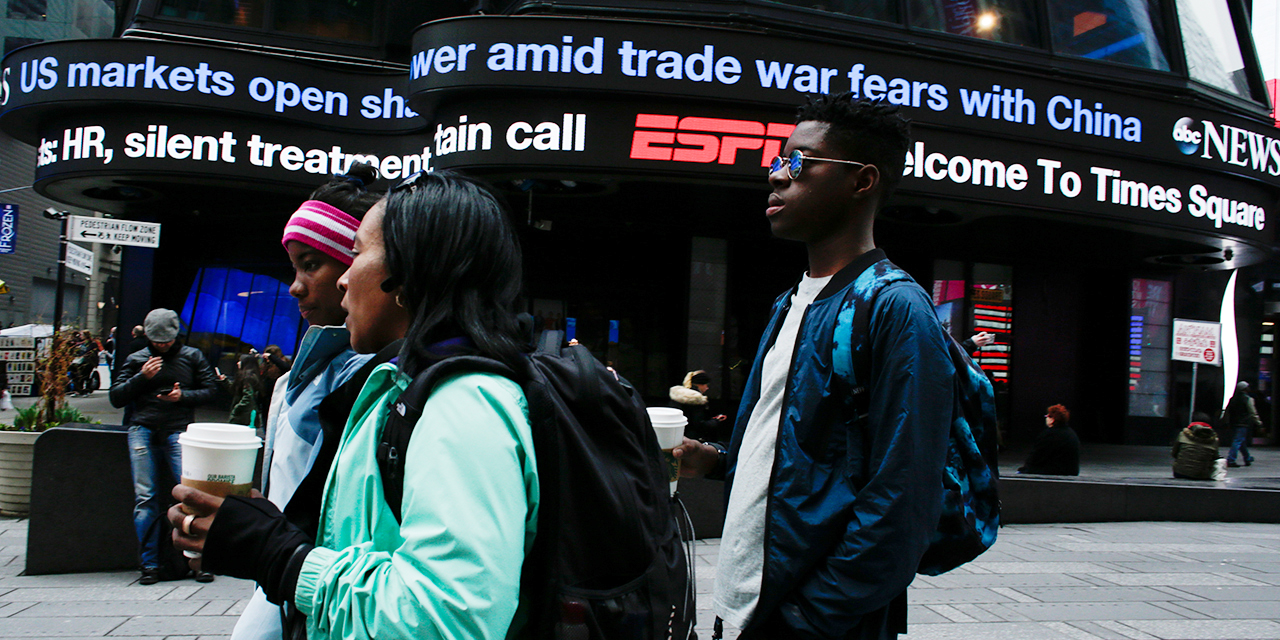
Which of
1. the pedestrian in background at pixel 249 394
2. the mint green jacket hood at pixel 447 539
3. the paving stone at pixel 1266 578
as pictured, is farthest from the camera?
the pedestrian in background at pixel 249 394

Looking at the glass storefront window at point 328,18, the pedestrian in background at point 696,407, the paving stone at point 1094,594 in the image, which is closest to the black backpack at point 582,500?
the paving stone at point 1094,594

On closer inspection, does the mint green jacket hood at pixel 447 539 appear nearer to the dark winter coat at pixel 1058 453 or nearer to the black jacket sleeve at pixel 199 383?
the black jacket sleeve at pixel 199 383

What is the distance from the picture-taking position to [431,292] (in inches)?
55.2

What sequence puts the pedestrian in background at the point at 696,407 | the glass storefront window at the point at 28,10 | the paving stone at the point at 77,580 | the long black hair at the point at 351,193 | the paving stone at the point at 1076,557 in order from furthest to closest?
the glass storefront window at the point at 28,10 → the pedestrian in background at the point at 696,407 → the paving stone at the point at 1076,557 → the paving stone at the point at 77,580 → the long black hair at the point at 351,193

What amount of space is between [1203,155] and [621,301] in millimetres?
9116

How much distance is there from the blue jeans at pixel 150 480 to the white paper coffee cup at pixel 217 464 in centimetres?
491

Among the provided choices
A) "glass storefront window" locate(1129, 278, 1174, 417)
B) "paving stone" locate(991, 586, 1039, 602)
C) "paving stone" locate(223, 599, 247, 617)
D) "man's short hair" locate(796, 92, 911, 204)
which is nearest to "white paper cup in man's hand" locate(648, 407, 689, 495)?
"man's short hair" locate(796, 92, 911, 204)

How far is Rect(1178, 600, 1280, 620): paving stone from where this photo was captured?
217 inches

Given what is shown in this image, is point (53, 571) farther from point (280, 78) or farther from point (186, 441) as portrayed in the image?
point (280, 78)

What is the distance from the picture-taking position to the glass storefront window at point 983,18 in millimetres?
12117

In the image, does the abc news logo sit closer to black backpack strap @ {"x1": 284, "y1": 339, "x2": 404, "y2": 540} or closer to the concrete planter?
black backpack strap @ {"x1": 284, "y1": 339, "x2": 404, "y2": 540}

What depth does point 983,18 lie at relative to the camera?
12398 mm

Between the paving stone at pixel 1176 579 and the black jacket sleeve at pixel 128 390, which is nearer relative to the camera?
the black jacket sleeve at pixel 128 390

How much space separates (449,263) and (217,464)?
24.7 inches
